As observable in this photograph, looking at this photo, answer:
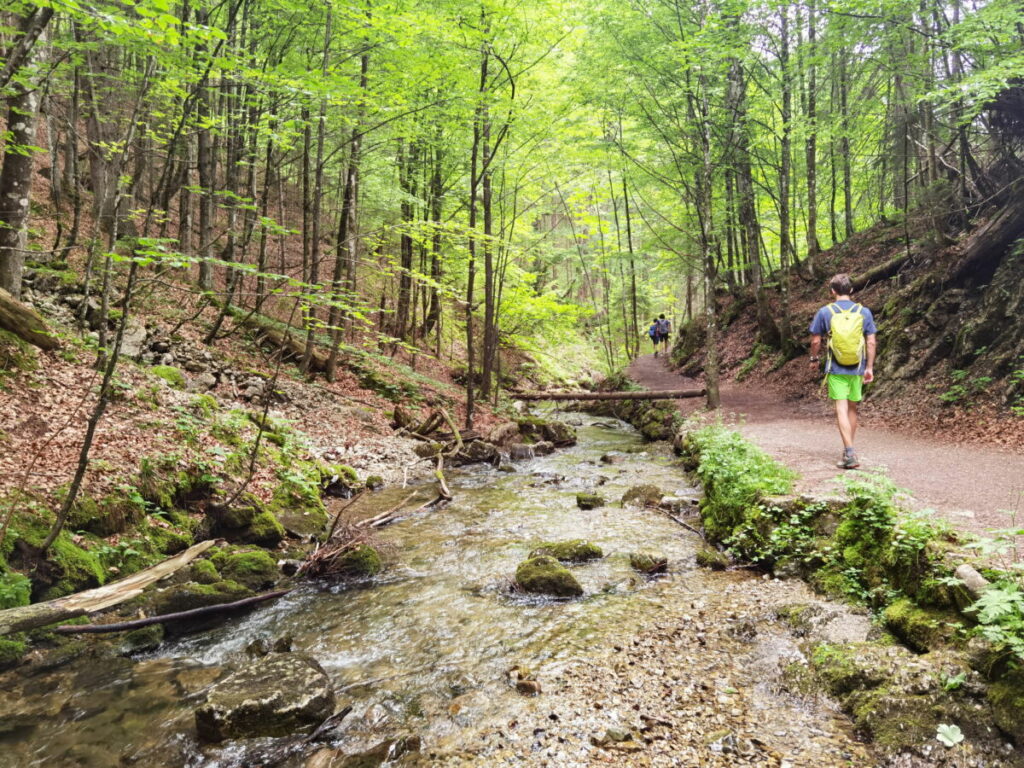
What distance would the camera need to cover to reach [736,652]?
4340 mm

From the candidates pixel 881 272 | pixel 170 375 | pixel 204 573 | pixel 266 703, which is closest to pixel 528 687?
pixel 266 703

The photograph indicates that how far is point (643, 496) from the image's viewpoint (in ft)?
30.3

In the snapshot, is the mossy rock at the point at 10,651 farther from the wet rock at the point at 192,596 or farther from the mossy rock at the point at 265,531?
the mossy rock at the point at 265,531

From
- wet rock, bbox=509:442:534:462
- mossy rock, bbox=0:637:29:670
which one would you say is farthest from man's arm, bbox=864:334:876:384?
mossy rock, bbox=0:637:29:670

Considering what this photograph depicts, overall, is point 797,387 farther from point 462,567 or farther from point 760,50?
point 462,567

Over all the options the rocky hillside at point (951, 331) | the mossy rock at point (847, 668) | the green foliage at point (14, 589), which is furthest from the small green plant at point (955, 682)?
the green foliage at point (14, 589)

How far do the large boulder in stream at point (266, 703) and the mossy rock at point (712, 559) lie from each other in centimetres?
435

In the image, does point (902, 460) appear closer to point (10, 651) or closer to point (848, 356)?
point (848, 356)

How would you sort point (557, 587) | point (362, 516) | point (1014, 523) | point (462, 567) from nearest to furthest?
point (1014, 523) < point (557, 587) < point (462, 567) < point (362, 516)

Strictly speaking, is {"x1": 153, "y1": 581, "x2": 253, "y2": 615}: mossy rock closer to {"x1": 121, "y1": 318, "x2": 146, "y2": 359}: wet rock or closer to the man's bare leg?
{"x1": 121, "y1": 318, "x2": 146, "y2": 359}: wet rock

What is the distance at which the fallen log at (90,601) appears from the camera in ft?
13.6

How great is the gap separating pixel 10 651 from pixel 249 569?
2.08 m

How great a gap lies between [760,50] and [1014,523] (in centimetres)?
1661

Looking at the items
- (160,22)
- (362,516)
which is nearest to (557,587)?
(362,516)
